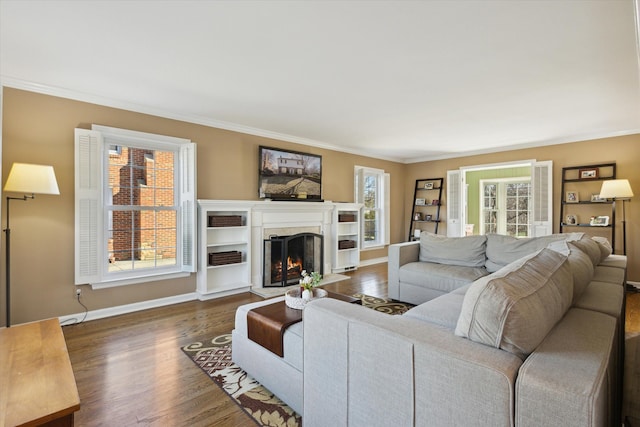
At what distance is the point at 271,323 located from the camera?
2059 millimetres

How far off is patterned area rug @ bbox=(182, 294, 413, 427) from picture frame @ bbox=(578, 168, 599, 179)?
5.90 meters

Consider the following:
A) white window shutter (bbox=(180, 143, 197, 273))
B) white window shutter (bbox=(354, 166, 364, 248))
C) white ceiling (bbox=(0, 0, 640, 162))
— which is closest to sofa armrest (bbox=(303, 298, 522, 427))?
white ceiling (bbox=(0, 0, 640, 162))

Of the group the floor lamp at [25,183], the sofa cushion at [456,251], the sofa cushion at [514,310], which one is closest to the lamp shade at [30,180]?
the floor lamp at [25,183]

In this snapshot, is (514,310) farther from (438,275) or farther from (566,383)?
(438,275)

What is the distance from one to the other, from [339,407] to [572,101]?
418 cm

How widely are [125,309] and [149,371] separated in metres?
1.65

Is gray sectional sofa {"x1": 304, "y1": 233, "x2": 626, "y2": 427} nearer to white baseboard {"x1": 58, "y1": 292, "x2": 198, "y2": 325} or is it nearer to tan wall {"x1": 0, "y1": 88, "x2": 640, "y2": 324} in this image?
white baseboard {"x1": 58, "y1": 292, "x2": 198, "y2": 325}

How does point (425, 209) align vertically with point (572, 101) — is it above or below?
below

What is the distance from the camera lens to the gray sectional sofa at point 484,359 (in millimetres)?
923

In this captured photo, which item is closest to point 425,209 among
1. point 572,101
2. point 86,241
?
point 572,101

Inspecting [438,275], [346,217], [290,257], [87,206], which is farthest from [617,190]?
[87,206]

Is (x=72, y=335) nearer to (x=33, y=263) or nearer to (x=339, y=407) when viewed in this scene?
(x=33, y=263)

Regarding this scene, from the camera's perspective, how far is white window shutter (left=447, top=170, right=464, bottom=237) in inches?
268

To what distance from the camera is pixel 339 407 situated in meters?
1.44
